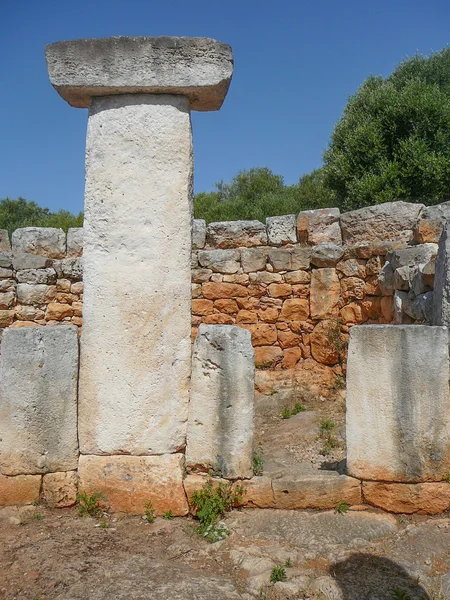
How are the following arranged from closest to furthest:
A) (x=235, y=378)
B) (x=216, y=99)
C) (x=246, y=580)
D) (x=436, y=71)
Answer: (x=246, y=580) → (x=235, y=378) → (x=216, y=99) → (x=436, y=71)

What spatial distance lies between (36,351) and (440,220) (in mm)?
4601

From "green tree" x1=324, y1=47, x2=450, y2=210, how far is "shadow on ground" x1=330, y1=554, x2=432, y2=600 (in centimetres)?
1038

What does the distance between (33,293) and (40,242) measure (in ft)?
2.45

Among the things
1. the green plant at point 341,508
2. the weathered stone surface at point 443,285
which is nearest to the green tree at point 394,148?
the weathered stone surface at point 443,285

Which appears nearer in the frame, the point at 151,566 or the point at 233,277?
the point at 151,566

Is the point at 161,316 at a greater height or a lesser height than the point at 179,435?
greater

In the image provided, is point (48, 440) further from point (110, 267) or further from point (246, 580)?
point (246, 580)

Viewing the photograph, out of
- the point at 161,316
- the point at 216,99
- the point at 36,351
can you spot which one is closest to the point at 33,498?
the point at 36,351

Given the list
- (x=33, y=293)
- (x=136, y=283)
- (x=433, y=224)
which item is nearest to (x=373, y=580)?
(x=136, y=283)

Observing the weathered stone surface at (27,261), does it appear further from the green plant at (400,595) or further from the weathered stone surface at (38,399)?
the green plant at (400,595)

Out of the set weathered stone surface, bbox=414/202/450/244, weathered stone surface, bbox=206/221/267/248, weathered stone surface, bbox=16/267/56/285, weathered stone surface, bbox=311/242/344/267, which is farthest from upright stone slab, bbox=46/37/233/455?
weathered stone surface, bbox=16/267/56/285

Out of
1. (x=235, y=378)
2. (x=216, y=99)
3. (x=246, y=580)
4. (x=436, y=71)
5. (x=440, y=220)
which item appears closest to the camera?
(x=246, y=580)

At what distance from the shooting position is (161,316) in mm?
3477

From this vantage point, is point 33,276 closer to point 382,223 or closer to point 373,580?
point 382,223
